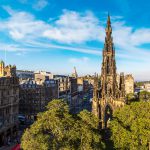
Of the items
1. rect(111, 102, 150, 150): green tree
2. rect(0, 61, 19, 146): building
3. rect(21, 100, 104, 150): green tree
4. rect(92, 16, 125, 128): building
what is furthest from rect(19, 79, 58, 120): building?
rect(21, 100, 104, 150): green tree

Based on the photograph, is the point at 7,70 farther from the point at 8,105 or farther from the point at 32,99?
the point at 32,99

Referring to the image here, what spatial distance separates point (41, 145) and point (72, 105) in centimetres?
14288

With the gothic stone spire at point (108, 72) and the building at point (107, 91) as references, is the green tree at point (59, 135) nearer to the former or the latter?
the building at point (107, 91)

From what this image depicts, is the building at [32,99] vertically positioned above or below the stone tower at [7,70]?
below

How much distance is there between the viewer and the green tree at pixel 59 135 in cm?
5366

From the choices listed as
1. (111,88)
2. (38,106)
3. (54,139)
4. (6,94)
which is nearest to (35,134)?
(54,139)

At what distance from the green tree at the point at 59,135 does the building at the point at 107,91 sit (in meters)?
44.8

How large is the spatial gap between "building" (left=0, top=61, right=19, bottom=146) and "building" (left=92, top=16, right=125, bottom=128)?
26285 mm

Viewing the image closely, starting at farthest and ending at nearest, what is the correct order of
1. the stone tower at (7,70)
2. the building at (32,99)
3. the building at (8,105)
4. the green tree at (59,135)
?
the building at (32,99) < the stone tower at (7,70) < the building at (8,105) < the green tree at (59,135)

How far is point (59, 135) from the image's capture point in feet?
183

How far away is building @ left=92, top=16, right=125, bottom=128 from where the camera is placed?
10525cm

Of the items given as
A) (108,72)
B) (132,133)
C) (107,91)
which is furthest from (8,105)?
(132,133)

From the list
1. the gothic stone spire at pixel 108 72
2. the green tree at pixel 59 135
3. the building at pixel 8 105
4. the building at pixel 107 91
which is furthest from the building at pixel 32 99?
the green tree at pixel 59 135

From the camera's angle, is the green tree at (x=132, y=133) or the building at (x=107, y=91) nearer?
the green tree at (x=132, y=133)
